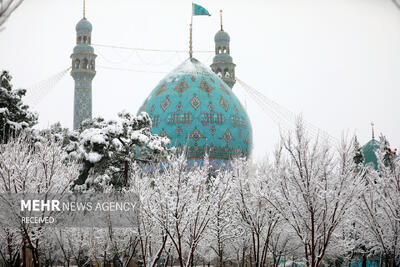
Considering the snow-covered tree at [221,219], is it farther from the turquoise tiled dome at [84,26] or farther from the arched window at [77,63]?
the turquoise tiled dome at [84,26]

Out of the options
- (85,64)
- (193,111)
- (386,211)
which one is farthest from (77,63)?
(386,211)

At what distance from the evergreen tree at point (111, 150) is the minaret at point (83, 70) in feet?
70.1

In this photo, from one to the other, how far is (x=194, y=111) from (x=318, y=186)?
28047 mm

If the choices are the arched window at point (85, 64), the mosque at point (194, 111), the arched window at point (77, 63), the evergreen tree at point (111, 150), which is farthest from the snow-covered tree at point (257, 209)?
the arched window at point (77, 63)

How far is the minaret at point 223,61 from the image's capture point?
50812 millimetres

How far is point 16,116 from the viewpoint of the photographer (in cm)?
2531

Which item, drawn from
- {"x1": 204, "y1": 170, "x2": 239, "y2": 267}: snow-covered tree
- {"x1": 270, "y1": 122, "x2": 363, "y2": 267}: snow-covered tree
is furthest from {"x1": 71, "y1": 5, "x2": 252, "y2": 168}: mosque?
{"x1": 270, "y1": 122, "x2": 363, "y2": 267}: snow-covered tree

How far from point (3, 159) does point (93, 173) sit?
796 centimetres

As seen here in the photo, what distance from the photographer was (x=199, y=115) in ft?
129

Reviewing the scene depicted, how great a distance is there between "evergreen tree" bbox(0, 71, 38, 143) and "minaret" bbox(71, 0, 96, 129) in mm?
17702

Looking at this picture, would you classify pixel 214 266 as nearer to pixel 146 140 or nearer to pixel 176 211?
pixel 146 140

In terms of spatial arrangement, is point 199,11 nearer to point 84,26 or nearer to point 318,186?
point 84,26

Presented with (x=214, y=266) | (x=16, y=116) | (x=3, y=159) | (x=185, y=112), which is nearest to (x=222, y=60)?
(x=185, y=112)

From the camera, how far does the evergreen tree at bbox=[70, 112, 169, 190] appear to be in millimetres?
21297
